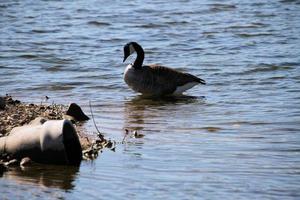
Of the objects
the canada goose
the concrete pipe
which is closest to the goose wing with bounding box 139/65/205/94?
the canada goose

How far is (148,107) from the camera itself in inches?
479

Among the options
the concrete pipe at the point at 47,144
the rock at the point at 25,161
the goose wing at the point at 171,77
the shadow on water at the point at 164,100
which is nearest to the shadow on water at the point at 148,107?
the shadow on water at the point at 164,100

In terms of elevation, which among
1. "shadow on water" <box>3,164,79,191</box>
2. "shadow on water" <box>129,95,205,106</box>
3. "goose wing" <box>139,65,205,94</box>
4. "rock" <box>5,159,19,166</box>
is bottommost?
"shadow on water" <box>129,95,205,106</box>

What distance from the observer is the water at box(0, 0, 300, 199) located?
23.3ft

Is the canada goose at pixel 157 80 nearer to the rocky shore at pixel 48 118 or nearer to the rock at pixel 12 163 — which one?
the rocky shore at pixel 48 118

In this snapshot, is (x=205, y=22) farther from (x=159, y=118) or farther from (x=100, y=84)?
(x=159, y=118)

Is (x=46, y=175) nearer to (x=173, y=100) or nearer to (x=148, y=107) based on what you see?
(x=148, y=107)

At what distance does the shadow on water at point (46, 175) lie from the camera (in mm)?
7035

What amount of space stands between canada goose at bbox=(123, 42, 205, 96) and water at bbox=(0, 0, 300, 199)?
0.24 meters

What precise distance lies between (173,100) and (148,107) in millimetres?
864

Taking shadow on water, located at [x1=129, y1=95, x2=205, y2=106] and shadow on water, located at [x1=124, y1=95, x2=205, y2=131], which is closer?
shadow on water, located at [x1=124, y1=95, x2=205, y2=131]

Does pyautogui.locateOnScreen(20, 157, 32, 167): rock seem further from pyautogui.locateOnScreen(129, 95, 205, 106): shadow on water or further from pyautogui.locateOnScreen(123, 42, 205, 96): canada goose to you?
pyautogui.locateOnScreen(123, 42, 205, 96): canada goose

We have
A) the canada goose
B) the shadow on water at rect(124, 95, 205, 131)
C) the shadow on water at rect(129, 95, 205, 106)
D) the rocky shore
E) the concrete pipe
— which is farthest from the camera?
the canada goose

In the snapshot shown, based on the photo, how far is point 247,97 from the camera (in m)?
12.3
